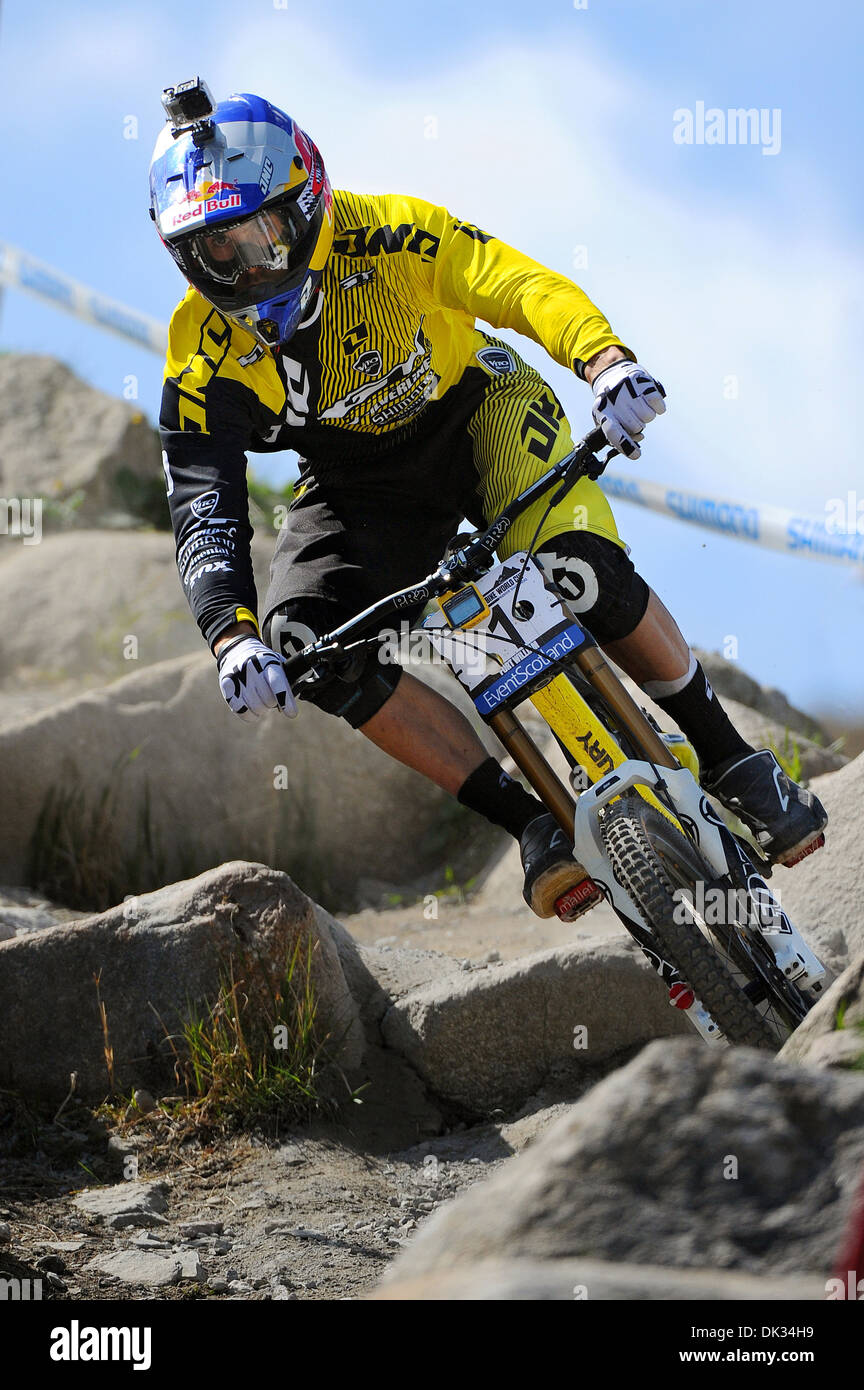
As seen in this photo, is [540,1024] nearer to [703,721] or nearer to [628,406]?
[703,721]

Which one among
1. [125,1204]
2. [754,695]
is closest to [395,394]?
[125,1204]

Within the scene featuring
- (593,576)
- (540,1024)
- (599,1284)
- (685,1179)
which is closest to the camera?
(599,1284)

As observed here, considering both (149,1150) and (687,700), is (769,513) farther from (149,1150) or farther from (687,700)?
(149,1150)

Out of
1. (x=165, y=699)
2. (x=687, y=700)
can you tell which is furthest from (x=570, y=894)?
(x=165, y=699)

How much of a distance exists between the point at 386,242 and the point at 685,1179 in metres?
2.92

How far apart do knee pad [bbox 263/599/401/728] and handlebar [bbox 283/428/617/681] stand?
29 centimetres

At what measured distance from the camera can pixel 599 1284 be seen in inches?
66.6

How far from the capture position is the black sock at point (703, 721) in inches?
155

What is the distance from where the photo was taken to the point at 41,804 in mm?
7062

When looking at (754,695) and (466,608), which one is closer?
(466,608)

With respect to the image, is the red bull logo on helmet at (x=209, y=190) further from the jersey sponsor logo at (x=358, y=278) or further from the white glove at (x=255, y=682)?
the white glove at (x=255, y=682)

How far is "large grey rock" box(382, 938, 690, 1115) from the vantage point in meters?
4.57

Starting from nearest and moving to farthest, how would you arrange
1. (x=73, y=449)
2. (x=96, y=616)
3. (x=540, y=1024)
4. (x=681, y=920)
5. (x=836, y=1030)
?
(x=836, y=1030), (x=681, y=920), (x=540, y=1024), (x=96, y=616), (x=73, y=449)

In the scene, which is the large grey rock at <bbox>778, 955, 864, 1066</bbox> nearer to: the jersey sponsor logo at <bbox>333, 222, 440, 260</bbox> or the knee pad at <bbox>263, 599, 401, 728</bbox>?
the knee pad at <bbox>263, 599, 401, 728</bbox>
